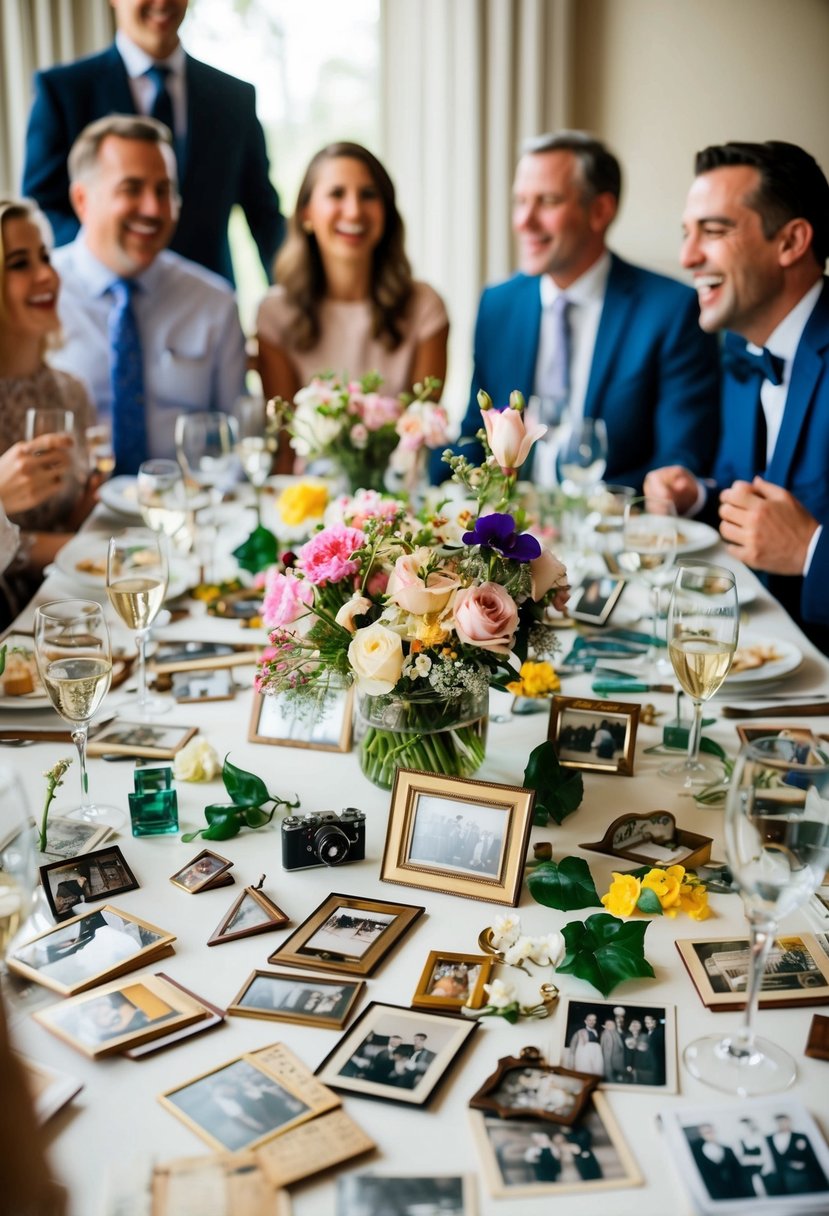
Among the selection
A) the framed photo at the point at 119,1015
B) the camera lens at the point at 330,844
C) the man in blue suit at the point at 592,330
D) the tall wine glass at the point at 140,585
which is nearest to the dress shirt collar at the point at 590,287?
the man in blue suit at the point at 592,330

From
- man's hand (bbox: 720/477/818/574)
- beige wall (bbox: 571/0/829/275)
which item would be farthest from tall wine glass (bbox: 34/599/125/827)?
beige wall (bbox: 571/0/829/275)

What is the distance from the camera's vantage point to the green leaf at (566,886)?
1145mm

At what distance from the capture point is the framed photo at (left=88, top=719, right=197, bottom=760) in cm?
148

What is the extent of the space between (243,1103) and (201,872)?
1.12 ft

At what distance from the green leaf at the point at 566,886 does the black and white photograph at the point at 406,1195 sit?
1.18 ft

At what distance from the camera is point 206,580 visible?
84.0 inches

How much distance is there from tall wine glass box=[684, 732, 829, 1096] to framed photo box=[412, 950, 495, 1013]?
0.67ft

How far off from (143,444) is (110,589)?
190 centimetres

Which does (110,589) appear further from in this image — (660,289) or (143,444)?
(660,289)

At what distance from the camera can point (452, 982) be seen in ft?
3.38

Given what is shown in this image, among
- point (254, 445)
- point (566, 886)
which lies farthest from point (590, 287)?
point (566, 886)

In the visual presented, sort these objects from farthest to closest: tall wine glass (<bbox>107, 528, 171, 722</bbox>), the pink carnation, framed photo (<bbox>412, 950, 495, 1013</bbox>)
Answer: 1. tall wine glass (<bbox>107, 528, 171, 722</bbox>)
2. the pink carnation
3. framed photo (<bbox>412, 950, 495, 1013</bbox>)

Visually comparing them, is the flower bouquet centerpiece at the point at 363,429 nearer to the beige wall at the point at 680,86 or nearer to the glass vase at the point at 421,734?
the glass vase at the point at 421,734

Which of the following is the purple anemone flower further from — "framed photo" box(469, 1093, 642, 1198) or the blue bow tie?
the blue bow tie
